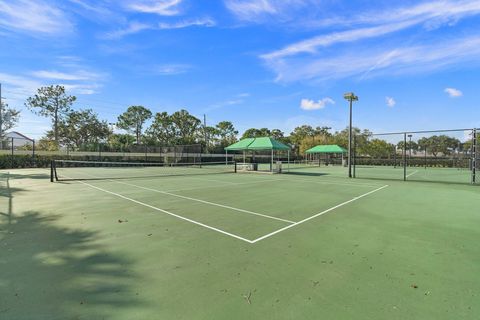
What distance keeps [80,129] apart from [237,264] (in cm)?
5769

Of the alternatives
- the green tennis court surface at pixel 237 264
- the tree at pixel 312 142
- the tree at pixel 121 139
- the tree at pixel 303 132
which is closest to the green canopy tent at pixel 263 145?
the green tennis court surface at pixel 237 264

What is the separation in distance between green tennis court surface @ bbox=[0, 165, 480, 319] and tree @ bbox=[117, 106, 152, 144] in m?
61.0

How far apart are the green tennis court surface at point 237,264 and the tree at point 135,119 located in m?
61.0

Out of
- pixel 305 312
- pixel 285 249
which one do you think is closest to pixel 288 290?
pixel 305 312

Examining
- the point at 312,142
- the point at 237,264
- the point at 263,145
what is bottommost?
the point at 237,264

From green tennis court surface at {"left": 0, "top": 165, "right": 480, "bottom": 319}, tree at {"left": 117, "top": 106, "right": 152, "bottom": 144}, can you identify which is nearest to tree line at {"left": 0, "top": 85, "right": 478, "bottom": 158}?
tree at {"left": 117, "top": 106, "right": 152, "bottom": 144}

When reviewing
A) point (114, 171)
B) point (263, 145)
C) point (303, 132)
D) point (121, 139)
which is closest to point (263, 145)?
point (263, 145)

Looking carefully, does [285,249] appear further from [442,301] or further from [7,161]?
[7,161]

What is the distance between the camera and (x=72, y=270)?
12.5ft

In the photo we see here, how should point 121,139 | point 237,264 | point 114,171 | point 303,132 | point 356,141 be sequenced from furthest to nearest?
point 303,132, point 121,139, point 356,141, point 114,171, point 237,264

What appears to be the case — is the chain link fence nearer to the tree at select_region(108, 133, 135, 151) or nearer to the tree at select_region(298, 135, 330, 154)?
the tree at select_region(298, 135, 330, 154)

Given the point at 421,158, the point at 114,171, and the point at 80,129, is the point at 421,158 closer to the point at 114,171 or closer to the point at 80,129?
the point at 114,171

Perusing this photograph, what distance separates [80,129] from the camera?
2074 inches

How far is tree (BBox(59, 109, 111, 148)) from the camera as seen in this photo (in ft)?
168
